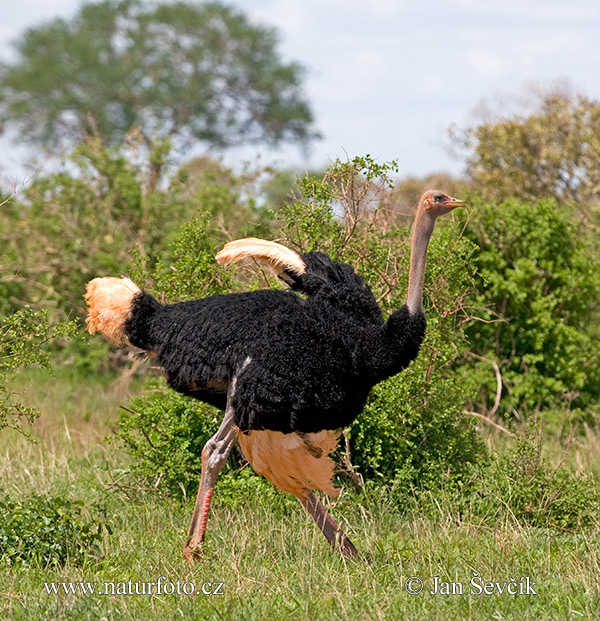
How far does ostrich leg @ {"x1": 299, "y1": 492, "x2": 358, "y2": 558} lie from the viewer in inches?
192

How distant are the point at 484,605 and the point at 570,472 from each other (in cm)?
221

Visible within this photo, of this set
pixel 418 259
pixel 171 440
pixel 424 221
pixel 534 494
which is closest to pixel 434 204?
pixel 424 221

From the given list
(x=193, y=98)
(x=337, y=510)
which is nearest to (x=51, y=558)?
(x=337, y=510)

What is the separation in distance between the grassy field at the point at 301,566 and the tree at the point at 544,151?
553 centimetres

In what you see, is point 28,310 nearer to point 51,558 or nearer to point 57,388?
point 51,558

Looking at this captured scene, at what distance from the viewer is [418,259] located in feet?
16.0

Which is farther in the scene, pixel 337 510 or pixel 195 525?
pixel 337 510

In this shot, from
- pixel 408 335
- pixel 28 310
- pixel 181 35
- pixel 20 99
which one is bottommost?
pixel 20 99

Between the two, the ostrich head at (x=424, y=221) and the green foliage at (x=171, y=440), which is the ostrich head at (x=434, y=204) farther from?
the green foliage at (x=171, y=440)

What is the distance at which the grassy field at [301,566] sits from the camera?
4145 mm

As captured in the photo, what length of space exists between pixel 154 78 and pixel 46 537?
21.6 meters

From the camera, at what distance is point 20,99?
2527cm

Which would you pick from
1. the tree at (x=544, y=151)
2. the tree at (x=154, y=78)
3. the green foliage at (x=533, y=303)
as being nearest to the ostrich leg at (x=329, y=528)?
the green foliage at (x=533, y=303)

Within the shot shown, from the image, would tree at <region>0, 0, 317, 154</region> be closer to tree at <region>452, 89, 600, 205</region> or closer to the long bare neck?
tree at <region>452, 89, 600, 205</region>
